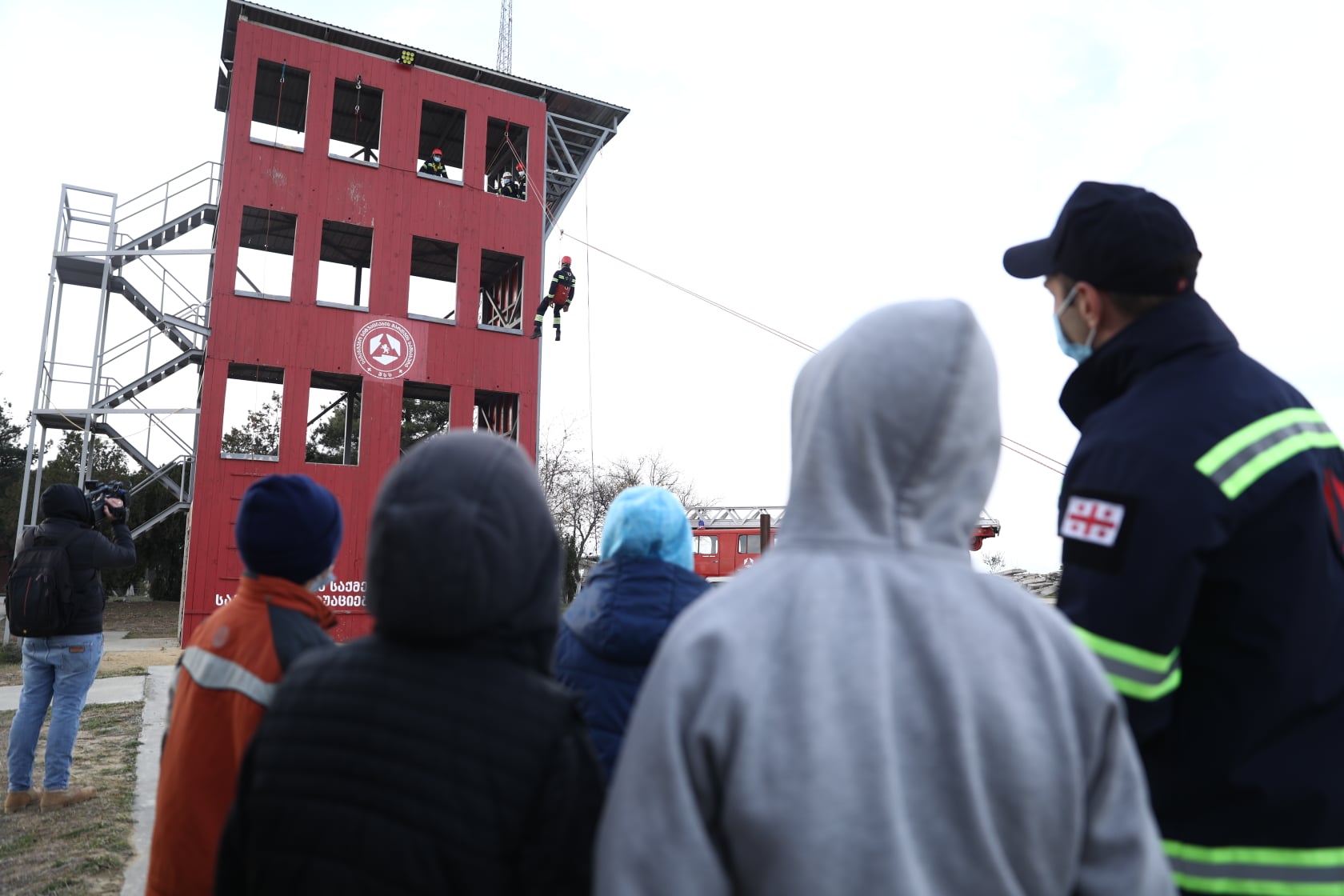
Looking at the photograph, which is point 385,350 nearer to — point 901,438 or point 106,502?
point 106,502

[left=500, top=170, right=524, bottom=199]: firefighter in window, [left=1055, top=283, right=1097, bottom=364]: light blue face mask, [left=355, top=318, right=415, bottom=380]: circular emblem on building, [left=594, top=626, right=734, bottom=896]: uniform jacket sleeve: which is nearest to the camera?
[left=594, top=626, right=734, bottom=896]: uniform jacket sleeve

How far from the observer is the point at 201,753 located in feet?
7.39

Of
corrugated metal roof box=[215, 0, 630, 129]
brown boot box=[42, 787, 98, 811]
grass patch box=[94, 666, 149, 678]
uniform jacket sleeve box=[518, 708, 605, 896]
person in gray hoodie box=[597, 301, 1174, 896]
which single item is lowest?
grass patch box=[94, 666, 149, 678]

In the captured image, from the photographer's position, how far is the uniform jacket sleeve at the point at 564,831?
1362 mm

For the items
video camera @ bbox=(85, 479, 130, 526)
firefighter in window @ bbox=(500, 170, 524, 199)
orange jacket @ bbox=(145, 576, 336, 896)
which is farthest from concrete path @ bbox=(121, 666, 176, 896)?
firefighter in window @ bbox=(500, 170, 524, 199)

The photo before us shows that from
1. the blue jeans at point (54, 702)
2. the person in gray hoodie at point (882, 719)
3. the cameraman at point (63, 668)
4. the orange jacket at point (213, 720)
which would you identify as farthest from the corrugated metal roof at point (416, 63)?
the person in gray hoodie at point (882, 719)

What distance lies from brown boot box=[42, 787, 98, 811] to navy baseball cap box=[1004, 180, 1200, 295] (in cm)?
698

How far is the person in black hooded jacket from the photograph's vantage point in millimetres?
1369

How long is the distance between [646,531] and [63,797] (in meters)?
5.38

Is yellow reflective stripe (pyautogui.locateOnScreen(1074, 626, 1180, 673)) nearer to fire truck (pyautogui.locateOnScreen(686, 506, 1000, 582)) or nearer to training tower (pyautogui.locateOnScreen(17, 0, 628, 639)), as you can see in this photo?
training tower (pyautogui.locateOnScreen(17, 0, 628, 639))

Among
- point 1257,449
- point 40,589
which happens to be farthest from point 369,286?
point 1257,449

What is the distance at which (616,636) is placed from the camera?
283 centimetres

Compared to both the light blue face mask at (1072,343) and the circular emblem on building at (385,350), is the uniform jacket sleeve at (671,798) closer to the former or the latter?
the light blue face mask at (1072,343)

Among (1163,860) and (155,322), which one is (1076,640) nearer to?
(1163,860)
